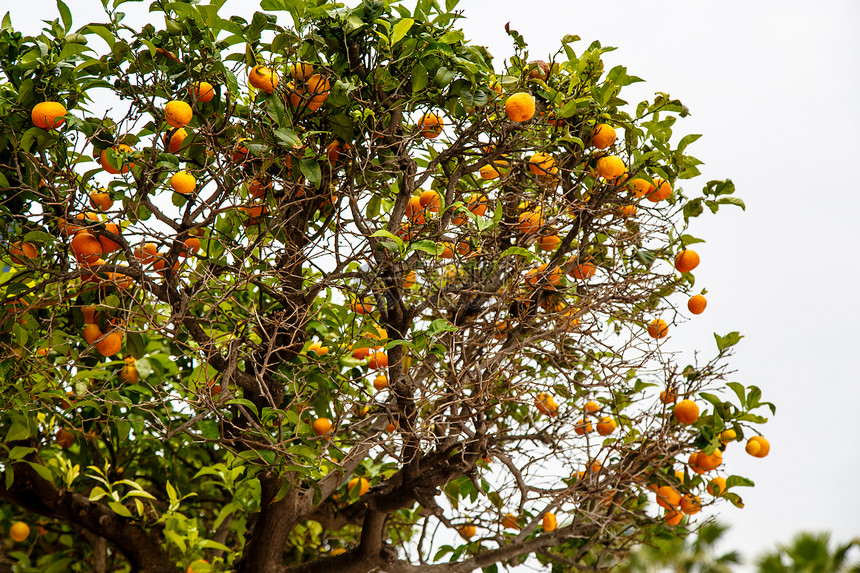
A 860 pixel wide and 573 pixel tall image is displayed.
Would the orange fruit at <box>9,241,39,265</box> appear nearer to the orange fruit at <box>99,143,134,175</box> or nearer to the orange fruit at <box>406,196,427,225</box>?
the orange fruit at <box>99,143,134,175</box>

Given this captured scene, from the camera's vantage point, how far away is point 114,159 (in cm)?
127

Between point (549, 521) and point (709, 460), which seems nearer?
point (709, 460)

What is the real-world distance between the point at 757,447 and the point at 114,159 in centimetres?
144

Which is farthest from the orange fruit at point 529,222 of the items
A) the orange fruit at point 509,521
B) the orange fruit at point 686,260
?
the orange fruit at point 509,521

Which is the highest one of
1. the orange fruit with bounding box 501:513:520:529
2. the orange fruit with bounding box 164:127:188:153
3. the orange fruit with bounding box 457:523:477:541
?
the orange fruit with bounding box 164:127:188:153

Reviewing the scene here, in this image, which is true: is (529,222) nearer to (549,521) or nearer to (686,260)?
(686,260)

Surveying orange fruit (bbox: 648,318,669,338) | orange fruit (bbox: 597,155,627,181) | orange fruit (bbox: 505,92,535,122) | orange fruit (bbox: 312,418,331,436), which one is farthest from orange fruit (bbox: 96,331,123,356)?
orange fruit (bbox: 648,318,669,338)

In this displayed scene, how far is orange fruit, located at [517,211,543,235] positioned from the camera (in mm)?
1417

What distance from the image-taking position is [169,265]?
4.43 ft

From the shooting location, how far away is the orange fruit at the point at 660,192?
149 cm

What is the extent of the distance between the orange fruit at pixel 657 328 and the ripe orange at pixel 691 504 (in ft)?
1.30

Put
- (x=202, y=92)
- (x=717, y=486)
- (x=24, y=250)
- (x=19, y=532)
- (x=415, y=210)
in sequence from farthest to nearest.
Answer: (x=19, y=532) → (x=717, y=486) → (x=415, y=210) → (x=24, y=250) → (x=202, y=92)

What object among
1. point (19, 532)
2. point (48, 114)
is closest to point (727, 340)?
point (48, 114)

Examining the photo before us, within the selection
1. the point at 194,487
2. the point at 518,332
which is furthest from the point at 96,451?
the point at 518,332
